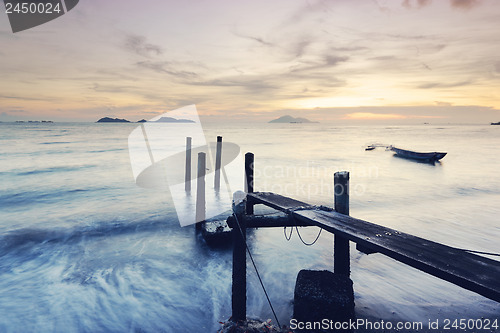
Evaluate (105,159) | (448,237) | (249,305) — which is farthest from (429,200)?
(105,159)

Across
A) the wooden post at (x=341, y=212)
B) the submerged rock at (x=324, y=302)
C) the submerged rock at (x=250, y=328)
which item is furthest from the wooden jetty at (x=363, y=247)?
the submerged rock at (x=324, y=302)

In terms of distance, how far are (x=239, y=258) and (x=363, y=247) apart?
6.77 ft

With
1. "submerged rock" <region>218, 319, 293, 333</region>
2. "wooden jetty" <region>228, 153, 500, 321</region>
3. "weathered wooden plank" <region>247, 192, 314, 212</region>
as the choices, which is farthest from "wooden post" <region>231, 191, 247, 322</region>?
"weathered wooden plank" <region>247, 192, 314, 212</region>

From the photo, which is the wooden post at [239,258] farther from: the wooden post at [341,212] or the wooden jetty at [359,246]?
the wooden post at [341,212]

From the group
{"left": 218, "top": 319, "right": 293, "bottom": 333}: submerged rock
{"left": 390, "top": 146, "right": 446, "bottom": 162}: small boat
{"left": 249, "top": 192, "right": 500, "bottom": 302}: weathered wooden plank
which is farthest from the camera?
{"left": 390, "top": 146, "right": 446, "bottom": 162}: small boat

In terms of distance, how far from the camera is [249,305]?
6.21 metres

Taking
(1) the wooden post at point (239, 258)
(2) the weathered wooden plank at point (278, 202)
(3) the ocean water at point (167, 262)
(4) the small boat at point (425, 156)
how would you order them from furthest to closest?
1. (4) the small boat at point (425, 156)
2. (2) the weathered wooden plank at point (278, 202)
3. (3) the ocean water at point (167, 262)
4. (1) the wooden post at point (239, 258)

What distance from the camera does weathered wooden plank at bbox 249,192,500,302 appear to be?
339cm

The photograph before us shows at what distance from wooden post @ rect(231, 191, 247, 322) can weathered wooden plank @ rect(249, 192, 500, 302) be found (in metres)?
1.55

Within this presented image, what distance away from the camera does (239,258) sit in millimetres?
4930

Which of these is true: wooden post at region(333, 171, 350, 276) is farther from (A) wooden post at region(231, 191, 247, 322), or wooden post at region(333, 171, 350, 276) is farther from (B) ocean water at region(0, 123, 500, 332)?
(A) wooden post at region(231, 191, 247, 322)

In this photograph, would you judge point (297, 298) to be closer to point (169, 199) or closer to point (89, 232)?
point (89, 232)

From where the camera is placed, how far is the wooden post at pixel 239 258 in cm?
480

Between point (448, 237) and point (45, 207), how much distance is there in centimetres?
1720
